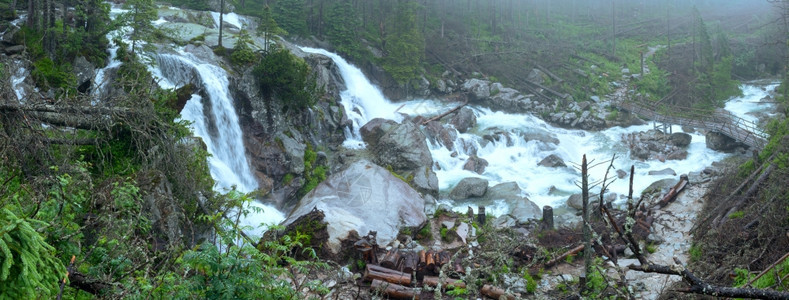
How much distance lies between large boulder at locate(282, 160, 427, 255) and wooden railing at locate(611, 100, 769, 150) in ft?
53.2

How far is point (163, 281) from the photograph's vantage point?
16.0 ft

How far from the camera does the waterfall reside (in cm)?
1888

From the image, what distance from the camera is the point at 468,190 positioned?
21.5 metres

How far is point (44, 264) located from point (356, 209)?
392 inches

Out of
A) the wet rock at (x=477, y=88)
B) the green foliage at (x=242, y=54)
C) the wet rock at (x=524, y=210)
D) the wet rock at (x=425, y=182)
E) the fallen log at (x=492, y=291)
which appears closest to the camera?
the fallen log at (x=492, y=291)

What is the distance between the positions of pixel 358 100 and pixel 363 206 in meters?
18.4

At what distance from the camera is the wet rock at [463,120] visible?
29938 mm

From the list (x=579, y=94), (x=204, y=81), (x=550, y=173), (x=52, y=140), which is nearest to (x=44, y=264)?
(x=52, y=140)

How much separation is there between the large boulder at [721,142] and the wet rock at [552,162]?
8372mm

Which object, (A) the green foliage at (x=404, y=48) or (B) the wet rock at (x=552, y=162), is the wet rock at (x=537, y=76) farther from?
(B) the wet rock at (x=552, y=162)

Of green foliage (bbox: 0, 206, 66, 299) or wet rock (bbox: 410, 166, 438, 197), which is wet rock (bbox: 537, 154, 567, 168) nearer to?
wet rock (bbox: 410, 166, 438, 197)

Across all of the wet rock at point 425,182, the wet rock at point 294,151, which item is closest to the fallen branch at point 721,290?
the wet rock at point 425,182

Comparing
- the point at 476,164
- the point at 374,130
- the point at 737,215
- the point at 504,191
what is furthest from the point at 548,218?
the point at 374,130

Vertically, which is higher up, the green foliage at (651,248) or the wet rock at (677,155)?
the green foliage at (651,248)
